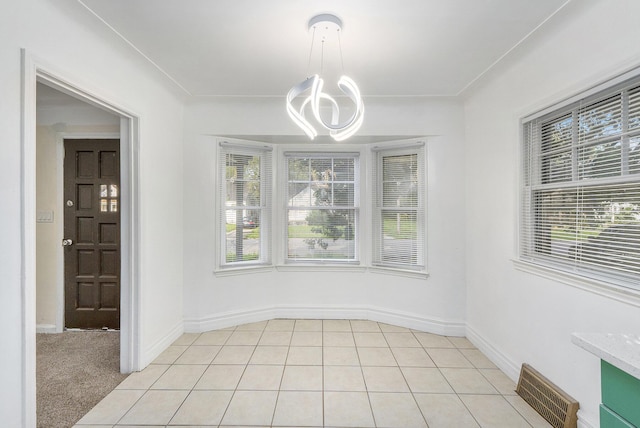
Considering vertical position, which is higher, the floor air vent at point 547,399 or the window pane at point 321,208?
the window pane at point 321,208

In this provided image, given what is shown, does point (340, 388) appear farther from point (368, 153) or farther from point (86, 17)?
point (86, 17)

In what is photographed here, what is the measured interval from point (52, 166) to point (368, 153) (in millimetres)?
3584

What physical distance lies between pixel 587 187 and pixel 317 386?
2324 mm

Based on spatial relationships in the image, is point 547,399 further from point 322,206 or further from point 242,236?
point 242,236

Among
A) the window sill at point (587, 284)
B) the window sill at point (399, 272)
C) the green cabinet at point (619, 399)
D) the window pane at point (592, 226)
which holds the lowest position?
the window sill at point (399, 272)

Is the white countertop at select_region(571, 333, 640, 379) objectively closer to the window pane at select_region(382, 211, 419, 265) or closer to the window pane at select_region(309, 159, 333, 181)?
the window pane at select_region(382, 211, 419, 265)

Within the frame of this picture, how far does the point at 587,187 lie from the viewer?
1.90m

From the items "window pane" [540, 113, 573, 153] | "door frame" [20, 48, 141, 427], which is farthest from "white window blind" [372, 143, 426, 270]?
"door frame" [20, 48, 141, 427]

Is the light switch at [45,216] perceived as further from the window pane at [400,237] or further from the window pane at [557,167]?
the window pane at [557,167]

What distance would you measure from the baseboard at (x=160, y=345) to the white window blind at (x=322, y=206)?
4.68ft

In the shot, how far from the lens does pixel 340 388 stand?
92.0 inches

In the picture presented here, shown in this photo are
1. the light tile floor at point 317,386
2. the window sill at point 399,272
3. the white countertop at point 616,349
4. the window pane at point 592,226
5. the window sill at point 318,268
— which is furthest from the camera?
the window sill at point 318,268

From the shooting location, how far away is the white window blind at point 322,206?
12.5ft

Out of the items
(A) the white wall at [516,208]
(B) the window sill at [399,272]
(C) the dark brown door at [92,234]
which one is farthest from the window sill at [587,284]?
(C) the dark brown door at [92,234]
